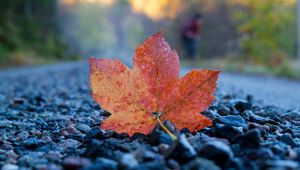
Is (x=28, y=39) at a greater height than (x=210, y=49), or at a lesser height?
greater

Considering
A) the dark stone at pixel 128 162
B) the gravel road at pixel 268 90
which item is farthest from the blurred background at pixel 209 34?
the dark stone at pixel 128 162

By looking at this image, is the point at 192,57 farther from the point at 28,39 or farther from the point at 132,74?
the point at 132,74

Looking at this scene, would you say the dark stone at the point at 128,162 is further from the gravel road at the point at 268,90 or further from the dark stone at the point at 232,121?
the gravel road at the point at 268,90

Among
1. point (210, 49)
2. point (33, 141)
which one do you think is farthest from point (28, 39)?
point (33, 141)

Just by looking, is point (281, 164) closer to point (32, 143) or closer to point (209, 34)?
point (32, 143)

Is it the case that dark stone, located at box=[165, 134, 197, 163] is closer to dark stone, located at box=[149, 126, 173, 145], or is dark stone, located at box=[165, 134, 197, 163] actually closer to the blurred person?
dark stone, located at box=[149, 126, 173, 145]

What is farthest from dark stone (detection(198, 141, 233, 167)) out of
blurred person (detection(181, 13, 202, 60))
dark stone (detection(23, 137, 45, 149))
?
blurred person (detection(181, 13, 202, 60))
